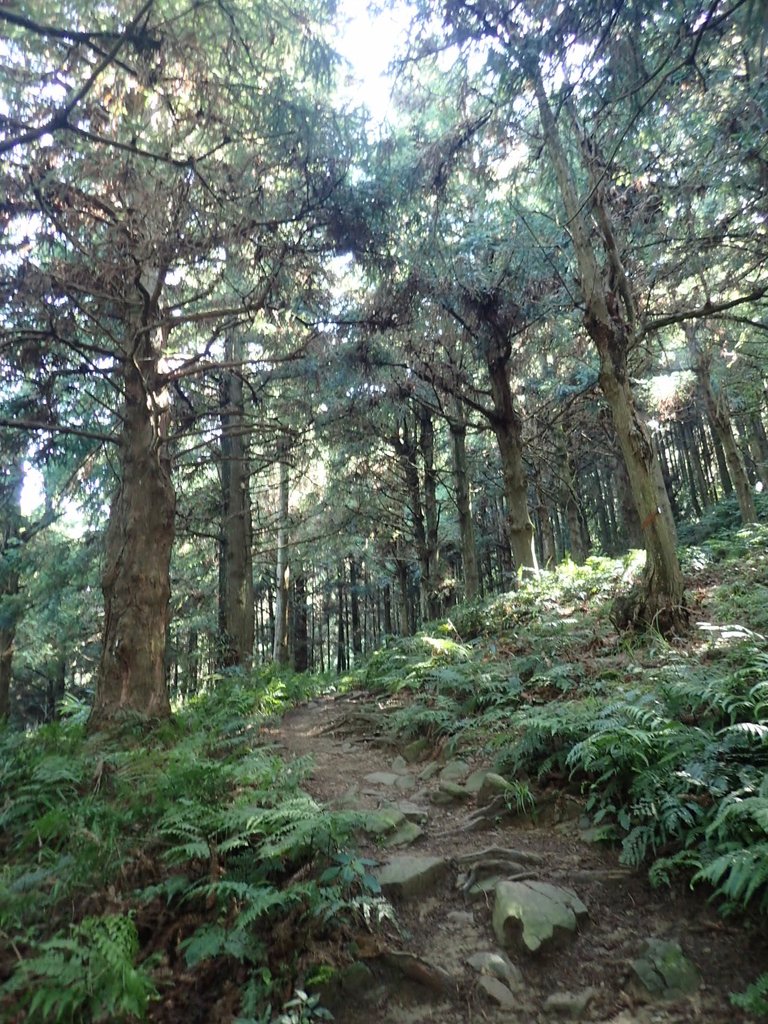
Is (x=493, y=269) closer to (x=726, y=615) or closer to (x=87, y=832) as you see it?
(x=726, y=615)

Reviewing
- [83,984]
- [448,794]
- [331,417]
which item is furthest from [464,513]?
[83,984]

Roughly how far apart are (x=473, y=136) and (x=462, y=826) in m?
8.93

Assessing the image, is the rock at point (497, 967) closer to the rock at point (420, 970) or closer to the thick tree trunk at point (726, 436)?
the rock at point (420, 970)

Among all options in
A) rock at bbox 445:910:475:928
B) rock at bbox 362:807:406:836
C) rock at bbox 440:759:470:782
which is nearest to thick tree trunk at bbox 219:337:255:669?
rock at bbox 440:759:470:782

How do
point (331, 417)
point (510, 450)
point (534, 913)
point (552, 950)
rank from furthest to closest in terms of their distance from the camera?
point (331, 417) → point (510, 450) → point (534, 913) → point (552, 950)

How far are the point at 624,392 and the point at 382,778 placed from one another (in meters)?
5.39

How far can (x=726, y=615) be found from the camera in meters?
6.96

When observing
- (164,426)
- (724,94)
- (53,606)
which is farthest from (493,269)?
(53,606)

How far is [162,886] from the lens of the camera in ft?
10.2

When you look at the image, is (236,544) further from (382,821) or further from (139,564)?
(382,821)

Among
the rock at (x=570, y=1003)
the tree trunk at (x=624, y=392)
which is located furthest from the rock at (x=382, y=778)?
the tree trunk at (x=624, y=392)

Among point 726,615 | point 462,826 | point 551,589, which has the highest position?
point 551,589

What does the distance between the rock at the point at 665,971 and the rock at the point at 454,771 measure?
2.30 m

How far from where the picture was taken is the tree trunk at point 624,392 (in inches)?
274
